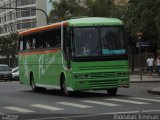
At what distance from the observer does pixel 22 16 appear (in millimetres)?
144125

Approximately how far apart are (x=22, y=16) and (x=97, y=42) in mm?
121794

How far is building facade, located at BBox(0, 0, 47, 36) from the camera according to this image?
13886 cm

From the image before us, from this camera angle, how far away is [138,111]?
16.7 m

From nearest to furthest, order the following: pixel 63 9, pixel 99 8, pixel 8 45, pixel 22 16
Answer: pixel 99 8, pixel 63 9, pixel 8 45, pixel 22 16

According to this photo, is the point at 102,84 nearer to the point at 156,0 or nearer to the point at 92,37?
the point at 92,37

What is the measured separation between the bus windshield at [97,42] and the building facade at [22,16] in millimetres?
109380

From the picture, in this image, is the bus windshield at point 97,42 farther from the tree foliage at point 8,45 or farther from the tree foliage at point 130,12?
the tree foliage at point 8,45

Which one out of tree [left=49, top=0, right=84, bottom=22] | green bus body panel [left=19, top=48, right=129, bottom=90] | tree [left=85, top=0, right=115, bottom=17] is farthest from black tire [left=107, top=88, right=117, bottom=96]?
tree [left=49, top=0, right=84, bottom=22]

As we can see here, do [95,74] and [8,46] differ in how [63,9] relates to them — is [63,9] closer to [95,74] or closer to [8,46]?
[8,46]

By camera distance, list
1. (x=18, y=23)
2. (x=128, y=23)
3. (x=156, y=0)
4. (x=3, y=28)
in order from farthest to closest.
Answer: (x=3, y=28) → (x=18, y=23) → (x=128, y=23) → (x=156, y=0)

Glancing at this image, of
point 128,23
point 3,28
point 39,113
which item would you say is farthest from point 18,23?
point 39,113

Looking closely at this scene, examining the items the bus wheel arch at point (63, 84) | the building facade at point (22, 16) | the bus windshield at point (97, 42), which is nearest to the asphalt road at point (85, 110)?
the bus windshield at point (97, 42)

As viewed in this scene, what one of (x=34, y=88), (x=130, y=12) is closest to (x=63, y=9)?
(x=130, y=12)

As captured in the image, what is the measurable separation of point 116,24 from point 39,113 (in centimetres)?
822
